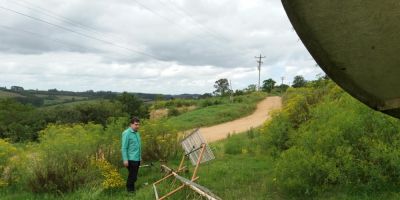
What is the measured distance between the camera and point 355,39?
1.62 metres

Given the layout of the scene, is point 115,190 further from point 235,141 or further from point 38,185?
point 235,141

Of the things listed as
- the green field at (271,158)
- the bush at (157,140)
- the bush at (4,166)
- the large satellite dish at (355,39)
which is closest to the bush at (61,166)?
the green field at (271,158)

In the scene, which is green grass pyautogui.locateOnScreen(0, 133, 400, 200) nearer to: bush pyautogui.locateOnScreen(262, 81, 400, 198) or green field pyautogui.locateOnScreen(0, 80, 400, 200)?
green field pyautogui.locateOnScreen(0, 80, 400, 200)

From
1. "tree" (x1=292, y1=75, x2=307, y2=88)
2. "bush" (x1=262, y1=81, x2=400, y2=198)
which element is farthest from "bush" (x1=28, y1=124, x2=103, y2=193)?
"tree" (x1=292, y1=75, x2=307, y2=88)

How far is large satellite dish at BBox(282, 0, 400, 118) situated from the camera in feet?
5.04

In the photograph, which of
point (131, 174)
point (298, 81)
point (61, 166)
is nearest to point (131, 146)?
point (131, 174)

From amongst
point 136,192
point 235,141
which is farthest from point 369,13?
point 235,141

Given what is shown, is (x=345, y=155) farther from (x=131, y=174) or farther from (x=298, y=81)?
(x=298, y=81)

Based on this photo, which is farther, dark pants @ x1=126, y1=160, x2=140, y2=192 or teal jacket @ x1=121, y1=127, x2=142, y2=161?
dark pants @ x1=126, y1=160, x2=140, y2=192

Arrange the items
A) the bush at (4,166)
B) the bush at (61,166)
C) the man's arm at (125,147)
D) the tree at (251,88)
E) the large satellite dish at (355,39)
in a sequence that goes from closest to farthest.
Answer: the large satellite dish at (355,39), the man's arm at (125,147), the bush at (61,166), the bush at (4,166), the tree at (251,88)

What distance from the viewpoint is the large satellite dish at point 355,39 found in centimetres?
154

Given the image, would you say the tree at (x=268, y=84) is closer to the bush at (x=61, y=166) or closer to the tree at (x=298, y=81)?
the tree at (x=298, y=81)

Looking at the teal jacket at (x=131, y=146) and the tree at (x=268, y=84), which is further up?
the tree at (x=268, y=84)

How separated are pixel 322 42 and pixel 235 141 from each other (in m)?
17.9
